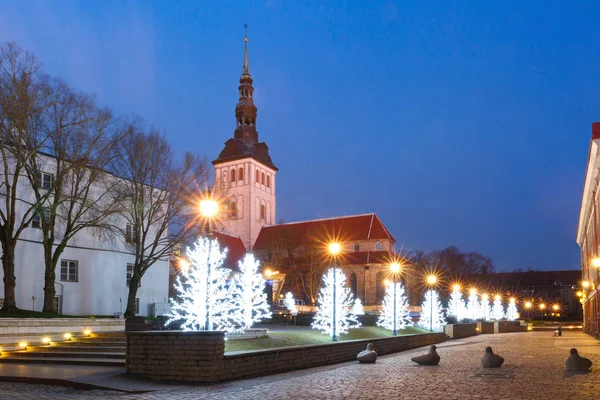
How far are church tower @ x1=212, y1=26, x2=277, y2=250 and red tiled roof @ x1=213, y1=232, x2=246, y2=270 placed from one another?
1.82 m

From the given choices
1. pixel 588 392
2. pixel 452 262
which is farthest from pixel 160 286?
pixel 452 262

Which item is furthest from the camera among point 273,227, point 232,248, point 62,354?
point 273,227

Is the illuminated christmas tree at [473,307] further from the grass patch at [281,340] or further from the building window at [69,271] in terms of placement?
the building window at [69,271]

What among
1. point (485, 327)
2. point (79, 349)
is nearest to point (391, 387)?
point (79, 349)

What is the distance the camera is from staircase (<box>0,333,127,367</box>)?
18312 millimetres

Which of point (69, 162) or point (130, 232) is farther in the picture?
point (130, 232)

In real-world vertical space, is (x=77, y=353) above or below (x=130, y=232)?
below

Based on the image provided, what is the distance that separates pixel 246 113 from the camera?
9944 cm

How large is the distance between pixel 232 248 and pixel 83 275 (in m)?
55.9

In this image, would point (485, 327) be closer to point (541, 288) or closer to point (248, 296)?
point (248, 296)

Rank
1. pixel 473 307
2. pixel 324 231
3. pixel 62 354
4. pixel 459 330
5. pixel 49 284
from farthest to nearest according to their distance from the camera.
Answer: pixel 324 231 < pixel 473 307 < pixel 459 330 < pixel 49 284 < pixel 62 354

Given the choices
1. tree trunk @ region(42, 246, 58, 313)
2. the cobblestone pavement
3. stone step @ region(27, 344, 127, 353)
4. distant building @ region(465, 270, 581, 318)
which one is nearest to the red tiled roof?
distant building @ region(465, 270, 581, 318)

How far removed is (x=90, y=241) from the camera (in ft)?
128

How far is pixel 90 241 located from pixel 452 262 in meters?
82.2
